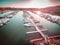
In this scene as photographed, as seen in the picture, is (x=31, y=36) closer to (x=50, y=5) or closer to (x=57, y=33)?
(x=57, y=33)

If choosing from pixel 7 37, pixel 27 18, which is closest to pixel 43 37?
pixel 27 18

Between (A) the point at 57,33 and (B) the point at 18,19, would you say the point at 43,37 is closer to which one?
(A) the point at 57,33

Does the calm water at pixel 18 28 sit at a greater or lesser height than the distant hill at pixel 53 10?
lesser

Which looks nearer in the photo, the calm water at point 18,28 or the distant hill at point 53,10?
the calm water at point 18,28

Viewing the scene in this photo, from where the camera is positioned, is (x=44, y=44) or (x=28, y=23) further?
(x=28, y=23)

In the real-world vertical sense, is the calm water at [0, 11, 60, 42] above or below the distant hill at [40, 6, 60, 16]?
below

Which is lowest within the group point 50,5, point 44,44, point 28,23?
point 44,44

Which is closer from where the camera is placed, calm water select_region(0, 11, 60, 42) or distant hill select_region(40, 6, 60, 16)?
calm water select_region(0, 11, 60, 42)

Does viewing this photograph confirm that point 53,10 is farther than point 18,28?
Yes

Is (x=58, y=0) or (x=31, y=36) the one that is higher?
(x=58, y=0)

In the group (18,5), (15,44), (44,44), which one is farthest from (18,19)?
(44,44)

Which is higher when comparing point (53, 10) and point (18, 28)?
point (53, 10)
